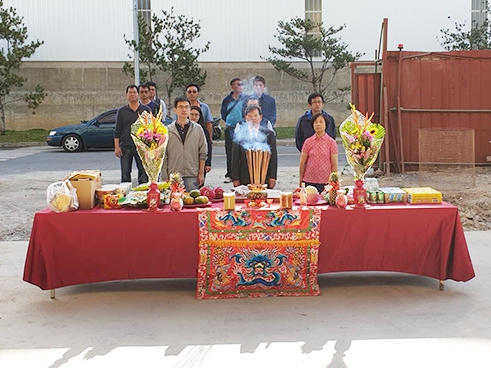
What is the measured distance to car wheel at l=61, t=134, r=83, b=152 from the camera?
1873cm

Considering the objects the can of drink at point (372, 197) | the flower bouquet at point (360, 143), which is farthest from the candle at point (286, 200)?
the can of drink at point (372, 197)

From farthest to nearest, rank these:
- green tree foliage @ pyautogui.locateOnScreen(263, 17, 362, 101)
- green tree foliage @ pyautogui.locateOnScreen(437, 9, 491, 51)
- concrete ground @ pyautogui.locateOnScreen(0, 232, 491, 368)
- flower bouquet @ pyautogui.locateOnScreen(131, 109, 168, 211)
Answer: green tree foliage @ pyautogui.locateOnScreen(437, 9, 491, 51), green tree foliage @ pyautogui.locateOnScreen(263, 17, 362, 101), flower bouquet @ pyautogui.locateOnScreen(131, 109, 168, 211), concrete ground @ pyautogui.locateOnScreen(0, 232, 491, 368)

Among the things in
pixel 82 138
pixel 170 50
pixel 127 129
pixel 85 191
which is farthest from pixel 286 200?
pixel 170 50

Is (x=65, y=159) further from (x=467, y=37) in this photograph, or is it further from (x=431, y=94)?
(x=467, y=37)

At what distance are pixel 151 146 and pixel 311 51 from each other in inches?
742

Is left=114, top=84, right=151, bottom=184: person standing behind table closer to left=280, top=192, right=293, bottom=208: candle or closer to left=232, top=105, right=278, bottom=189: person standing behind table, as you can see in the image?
left=232, top=105, right=278, bottom=189: person standing behind table

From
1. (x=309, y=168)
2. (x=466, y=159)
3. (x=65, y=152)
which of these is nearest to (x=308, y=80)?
(x=65, y=152)

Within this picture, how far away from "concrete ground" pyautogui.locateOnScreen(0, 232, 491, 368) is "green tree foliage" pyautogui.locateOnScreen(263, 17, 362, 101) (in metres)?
18.2

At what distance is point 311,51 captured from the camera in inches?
919

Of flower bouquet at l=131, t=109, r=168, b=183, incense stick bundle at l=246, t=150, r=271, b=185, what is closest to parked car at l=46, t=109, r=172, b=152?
incense stick bundle at l=246, t=150, r=271, b=185

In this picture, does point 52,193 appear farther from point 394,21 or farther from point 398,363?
point 394,21

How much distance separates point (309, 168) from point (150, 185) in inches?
73.5

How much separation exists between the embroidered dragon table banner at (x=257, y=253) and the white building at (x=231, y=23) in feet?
66.4

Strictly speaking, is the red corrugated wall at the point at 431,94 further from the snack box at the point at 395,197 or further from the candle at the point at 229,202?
the candle at the point at 229,202
